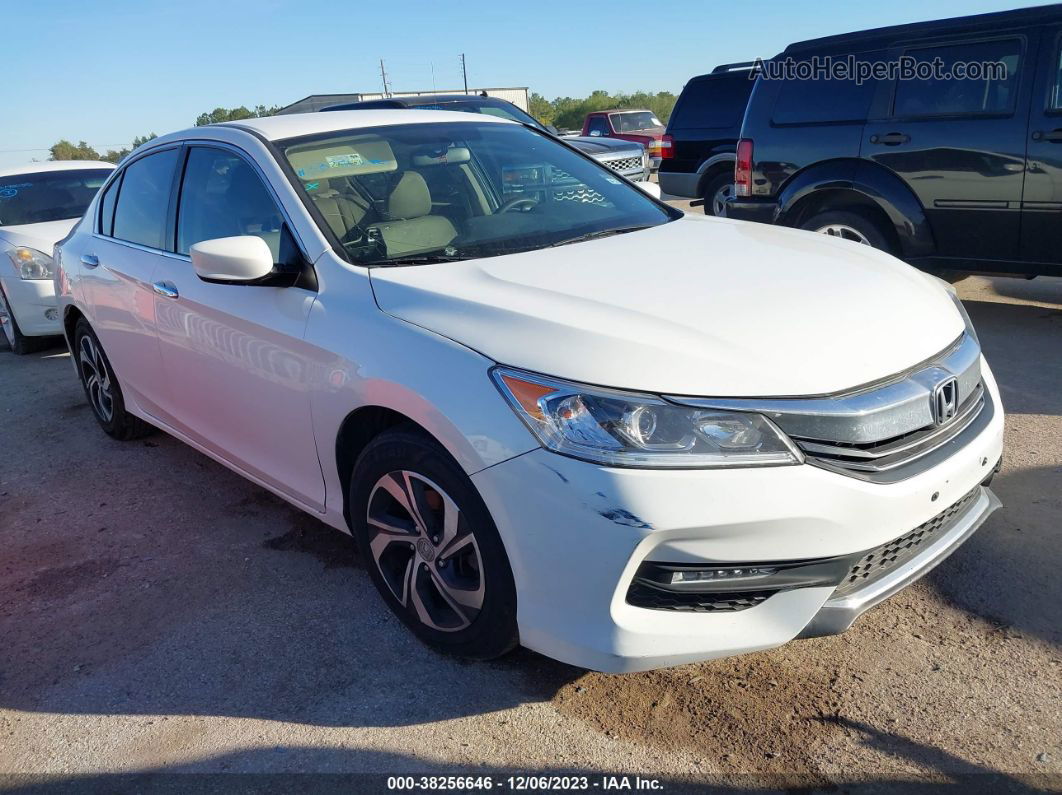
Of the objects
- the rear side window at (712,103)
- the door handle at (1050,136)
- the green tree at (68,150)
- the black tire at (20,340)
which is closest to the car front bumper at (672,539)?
the door handle at (1050,136)

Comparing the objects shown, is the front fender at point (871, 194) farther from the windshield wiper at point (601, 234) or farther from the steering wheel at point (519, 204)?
the steering wheel at point (519, 204)

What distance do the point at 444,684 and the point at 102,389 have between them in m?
3.35

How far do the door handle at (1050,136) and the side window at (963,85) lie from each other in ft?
0.82

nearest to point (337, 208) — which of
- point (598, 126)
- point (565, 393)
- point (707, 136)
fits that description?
point (565, 393)

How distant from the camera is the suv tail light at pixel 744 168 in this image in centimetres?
702

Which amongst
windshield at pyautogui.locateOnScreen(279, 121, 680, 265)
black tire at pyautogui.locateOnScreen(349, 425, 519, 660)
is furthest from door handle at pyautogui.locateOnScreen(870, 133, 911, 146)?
black tire at pyautogui.locateOnScreen(349, 425, 519, 660)

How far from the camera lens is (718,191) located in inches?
454

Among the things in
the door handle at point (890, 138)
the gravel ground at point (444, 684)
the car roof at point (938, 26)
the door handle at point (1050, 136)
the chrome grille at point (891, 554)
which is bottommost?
the gravel ground at point (444, 684)

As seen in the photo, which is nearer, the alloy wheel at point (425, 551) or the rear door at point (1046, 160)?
the alloy wheel at point (425, 551)

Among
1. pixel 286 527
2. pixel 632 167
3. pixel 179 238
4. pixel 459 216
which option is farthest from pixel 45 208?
pixel 632 167

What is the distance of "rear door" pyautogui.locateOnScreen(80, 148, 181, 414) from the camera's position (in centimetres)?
410

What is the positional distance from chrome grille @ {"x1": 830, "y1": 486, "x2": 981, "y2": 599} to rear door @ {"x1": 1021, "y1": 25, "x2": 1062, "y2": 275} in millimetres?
3819

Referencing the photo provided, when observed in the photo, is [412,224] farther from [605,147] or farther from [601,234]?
[605,147]

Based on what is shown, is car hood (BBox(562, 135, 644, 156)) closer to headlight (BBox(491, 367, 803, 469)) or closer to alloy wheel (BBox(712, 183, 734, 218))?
alloy wheel (BBox(712, 183, 734, 218))
